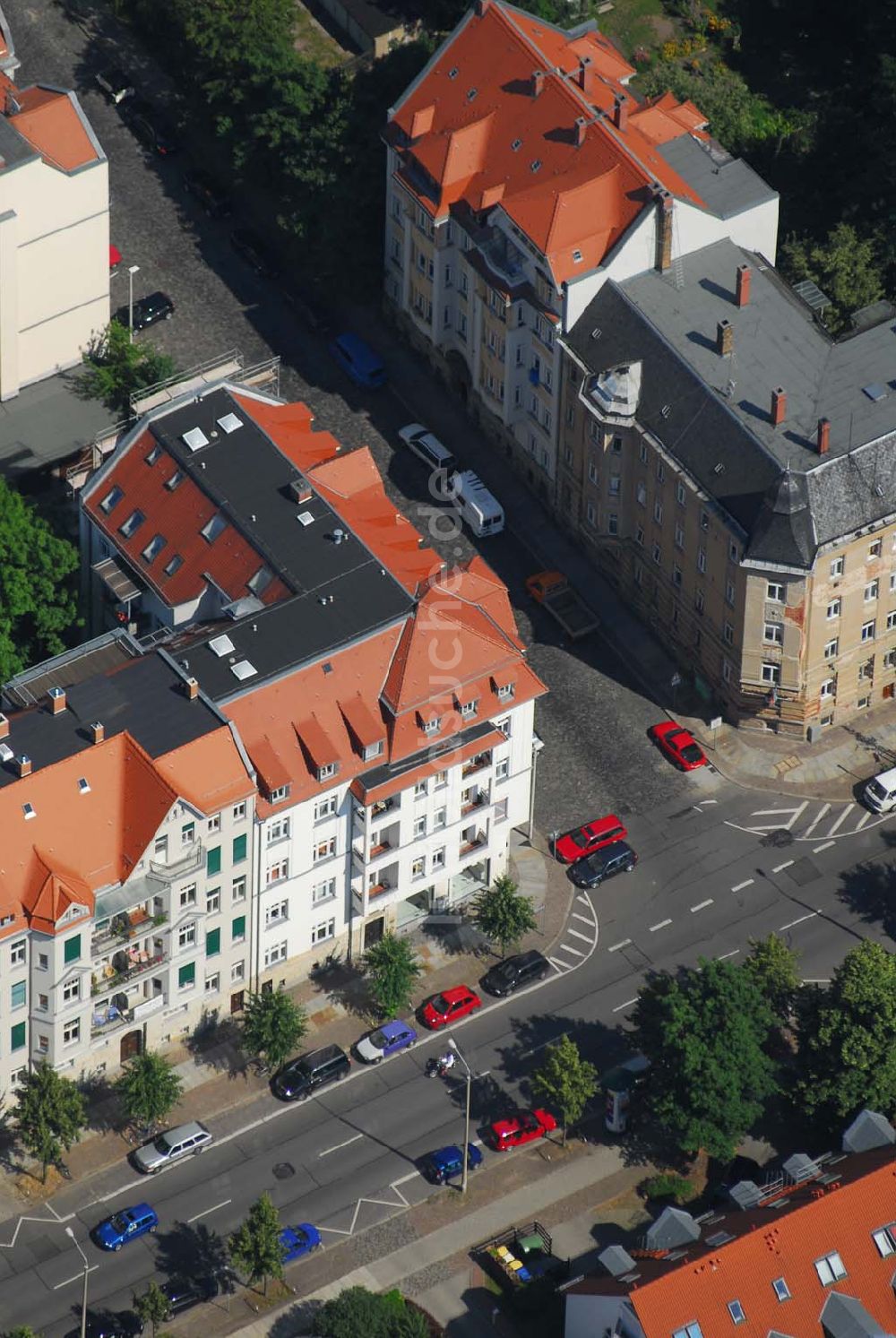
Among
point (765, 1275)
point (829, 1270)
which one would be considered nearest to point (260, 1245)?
point (765, 1275)

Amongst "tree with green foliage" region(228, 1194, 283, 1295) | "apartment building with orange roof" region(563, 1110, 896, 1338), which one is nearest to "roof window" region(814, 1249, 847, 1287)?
"apartment building with orange roof" region(563, 1110, 896, 1338)

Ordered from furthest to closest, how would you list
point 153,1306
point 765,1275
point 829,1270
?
point 153,1306 → point 829,1270 → point 765,1275

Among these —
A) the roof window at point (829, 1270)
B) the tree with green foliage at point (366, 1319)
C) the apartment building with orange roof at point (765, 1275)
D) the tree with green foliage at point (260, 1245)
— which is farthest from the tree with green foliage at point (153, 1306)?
the roof window at point (829, 1270)

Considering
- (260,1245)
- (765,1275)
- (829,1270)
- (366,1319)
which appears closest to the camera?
(765,1275)

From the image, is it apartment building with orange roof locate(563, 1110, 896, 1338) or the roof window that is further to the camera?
the roof window

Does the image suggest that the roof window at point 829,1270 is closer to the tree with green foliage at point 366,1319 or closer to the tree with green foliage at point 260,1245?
the tree with green foliage at point 366,1319

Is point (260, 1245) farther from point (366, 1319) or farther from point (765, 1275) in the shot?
point (765, 1275)

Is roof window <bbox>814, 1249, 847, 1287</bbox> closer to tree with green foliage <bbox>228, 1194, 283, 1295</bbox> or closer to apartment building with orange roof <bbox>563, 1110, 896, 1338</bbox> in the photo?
apartment building with orange roof <bbox>563, 1110, 896, 1338</bbox>
